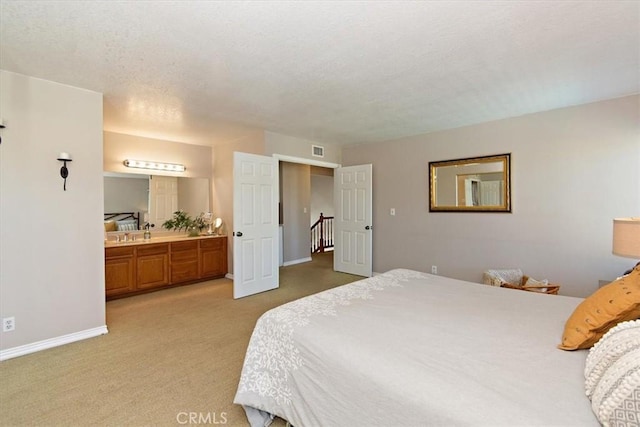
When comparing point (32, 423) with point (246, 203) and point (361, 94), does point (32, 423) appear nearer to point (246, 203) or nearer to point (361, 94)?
point (246, 203)

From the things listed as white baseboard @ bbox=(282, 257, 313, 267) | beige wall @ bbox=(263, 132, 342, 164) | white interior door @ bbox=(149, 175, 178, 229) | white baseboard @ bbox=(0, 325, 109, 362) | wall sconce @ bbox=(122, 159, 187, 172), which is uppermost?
beige wall @ bbox=(263, 132, 342, 164)

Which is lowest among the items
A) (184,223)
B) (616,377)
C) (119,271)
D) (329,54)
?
(119,271)

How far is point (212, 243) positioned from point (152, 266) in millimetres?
968

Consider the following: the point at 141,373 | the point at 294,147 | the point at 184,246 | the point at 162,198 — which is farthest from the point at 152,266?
the point at 294,147

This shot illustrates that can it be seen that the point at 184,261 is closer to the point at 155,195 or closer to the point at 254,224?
the point at 155,195

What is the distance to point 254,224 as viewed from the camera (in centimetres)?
422

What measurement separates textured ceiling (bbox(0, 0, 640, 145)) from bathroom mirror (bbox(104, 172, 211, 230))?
1.39 m

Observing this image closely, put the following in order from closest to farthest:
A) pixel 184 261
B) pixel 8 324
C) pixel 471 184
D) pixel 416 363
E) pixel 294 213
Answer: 1. pixel 416 363
2. pixel 8 324
3. pixel 471 184
4. pixel 184 261
5. pixel 294 213

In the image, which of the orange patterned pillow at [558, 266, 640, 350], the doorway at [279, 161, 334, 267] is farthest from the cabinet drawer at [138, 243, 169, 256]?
the orange patterned pillow at [558, 266, 640, 350]

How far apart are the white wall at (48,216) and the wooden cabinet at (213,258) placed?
1900 mm

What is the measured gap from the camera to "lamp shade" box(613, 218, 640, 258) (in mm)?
1704

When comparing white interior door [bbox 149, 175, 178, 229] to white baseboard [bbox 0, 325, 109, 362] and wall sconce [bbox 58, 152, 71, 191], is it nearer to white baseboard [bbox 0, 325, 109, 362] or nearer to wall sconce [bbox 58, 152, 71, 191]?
wall sconce [bbox 58, 152, 71, 191]

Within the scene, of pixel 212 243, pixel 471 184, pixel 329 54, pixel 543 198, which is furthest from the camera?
pixel 212 243

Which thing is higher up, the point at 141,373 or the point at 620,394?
the point at 620,394
